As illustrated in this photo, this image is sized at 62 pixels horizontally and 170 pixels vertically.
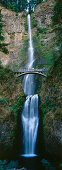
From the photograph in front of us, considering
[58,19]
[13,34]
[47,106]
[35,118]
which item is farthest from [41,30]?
[35,118]

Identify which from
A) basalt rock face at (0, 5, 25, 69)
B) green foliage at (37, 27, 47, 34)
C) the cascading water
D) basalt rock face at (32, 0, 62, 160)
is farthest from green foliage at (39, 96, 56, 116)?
green foliage at (37, 27, 47, 34)

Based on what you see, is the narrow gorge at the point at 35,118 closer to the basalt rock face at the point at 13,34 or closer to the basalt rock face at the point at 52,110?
the basalt rock face at the point at 52,110

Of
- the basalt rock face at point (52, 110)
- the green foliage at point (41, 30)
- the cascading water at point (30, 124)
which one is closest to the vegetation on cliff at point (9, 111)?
the cascading water at point (30, 124)

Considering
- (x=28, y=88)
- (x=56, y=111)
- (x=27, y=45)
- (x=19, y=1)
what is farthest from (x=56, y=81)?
(x=19, y=1)

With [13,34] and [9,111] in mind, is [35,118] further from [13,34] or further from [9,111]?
[13,34]

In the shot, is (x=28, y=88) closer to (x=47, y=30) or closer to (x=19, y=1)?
(x=47, y=30)

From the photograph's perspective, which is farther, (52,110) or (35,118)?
(35,118)

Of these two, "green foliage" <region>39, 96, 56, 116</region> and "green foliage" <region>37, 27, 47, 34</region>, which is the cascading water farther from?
"green foliage" <region>37, 27, 47, 34</region>

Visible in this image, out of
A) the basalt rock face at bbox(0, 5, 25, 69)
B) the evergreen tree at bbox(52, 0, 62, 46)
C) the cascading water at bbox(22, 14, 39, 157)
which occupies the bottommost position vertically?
the cascading water at bbox(22, 14, 39, 157)

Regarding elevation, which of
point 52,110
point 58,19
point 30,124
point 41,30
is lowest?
point 30,124
